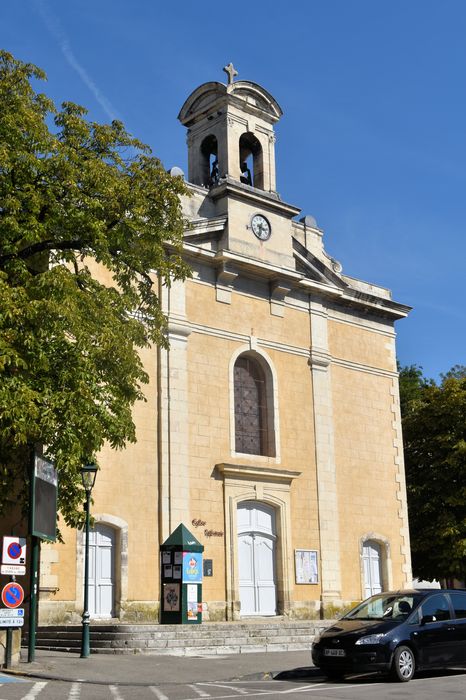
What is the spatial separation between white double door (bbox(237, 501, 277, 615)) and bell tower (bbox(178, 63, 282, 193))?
9721mm

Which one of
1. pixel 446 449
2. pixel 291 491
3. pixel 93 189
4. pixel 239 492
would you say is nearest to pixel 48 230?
pixel 93 189

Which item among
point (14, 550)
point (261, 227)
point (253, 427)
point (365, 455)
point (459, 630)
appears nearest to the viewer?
point (14, 550)

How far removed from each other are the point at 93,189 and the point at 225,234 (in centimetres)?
967

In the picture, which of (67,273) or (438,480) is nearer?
(67,273)

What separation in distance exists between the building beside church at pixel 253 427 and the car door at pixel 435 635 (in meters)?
9.65

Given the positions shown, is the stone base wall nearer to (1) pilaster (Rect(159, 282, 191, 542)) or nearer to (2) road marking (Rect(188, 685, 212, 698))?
(2) road marking (Rect(188, 685, 212, 698))

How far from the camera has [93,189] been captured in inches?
637

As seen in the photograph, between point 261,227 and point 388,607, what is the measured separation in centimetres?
1503

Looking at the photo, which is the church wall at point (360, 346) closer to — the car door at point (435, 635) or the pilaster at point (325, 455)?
the pilaster at point (325, 455)

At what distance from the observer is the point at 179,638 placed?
18.0m

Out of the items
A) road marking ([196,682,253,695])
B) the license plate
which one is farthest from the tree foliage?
road marking ([196,682,253,695])

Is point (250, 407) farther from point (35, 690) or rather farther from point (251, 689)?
point (35, 690)

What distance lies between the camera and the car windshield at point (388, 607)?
13398 mm

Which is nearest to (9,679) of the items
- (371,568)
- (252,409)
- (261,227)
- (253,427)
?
(253,427)
